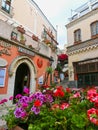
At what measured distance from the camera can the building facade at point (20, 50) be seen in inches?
268

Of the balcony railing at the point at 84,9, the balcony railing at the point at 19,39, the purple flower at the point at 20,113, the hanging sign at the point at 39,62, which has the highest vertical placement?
the balcony railing at the point at 84,9

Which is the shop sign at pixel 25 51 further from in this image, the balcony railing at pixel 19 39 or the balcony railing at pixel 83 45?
the balcony railing at pixel 83 45

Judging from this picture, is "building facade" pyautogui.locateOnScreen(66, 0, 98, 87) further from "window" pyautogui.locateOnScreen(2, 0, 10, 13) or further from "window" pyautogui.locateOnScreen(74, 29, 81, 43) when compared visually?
"window" pyautogui.locateOnScreen(2, 0, 10, 13)

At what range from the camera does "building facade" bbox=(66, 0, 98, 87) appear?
503 inches

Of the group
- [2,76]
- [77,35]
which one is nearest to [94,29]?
[77,35]

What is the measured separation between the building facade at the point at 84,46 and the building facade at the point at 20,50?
176 inches

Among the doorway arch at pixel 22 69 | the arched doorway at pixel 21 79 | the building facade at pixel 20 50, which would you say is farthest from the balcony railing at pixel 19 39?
the arched doorway at pixel 21 79

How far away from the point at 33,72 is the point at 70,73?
22.1ft

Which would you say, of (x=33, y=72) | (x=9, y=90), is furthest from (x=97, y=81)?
(x=9, y=90)

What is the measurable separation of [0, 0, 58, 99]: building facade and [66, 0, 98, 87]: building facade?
176 inches

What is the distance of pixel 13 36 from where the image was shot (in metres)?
7.50

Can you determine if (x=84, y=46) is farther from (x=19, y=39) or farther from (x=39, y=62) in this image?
(x=19, y=39)

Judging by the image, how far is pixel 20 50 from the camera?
303 inches

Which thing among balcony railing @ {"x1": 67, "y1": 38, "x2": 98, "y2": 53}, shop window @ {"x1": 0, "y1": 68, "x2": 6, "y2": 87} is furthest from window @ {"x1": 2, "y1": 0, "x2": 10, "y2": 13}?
balcony railing @ {"x1": 67, "y1": 38, "x2": 98, "y2": 53}
